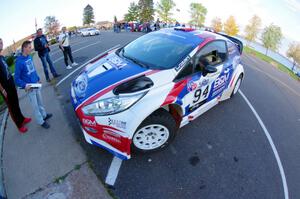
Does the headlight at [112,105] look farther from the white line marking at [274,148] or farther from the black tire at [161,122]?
the white line marking at [274,148]

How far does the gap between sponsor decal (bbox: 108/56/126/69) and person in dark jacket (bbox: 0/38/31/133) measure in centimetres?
177

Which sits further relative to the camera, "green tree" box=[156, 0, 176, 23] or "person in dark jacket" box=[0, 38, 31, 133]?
"green tree" box=[156, 0, 176, 23]

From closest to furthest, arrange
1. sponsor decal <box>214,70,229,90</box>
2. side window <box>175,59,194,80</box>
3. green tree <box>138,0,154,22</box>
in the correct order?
side window <box>175,59,194,80</box>, sponsor decal <box>214,70,229,90</box>, green tree <box>138,0,154,22</box>

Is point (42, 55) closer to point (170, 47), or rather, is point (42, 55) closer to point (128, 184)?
point (170, 47)

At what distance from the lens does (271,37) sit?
187 ft

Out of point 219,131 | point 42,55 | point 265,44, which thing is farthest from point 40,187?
point 265,44

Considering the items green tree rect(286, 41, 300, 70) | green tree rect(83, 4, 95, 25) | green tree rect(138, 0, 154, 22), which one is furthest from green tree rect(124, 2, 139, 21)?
green tree rect(286, 41, 300, 70)

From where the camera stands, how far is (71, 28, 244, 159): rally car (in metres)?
2.65

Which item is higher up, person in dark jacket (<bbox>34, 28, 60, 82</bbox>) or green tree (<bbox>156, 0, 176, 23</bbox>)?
person in dark jacket (<bbox>34, 28, 60, 82</bbox>)

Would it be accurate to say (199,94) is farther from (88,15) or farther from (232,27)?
(88,15)

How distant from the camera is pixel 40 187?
2.61m

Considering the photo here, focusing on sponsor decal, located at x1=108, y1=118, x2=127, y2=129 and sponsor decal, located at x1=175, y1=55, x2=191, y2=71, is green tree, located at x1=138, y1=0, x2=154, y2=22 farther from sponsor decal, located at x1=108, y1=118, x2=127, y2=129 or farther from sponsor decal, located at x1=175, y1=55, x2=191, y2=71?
sponsor decal, located at x1=108, y1=118, x2=127, y2=129

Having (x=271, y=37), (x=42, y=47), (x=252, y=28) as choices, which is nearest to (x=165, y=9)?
(x=252, y=28)

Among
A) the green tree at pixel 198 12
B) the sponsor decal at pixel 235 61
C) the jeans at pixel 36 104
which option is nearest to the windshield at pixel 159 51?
the sponsor decal at pixel 235 61
